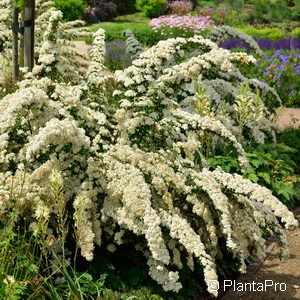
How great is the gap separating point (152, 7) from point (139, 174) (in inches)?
827

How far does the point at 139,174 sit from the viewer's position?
140 inches

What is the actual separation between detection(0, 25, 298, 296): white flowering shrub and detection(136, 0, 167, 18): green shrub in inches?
777

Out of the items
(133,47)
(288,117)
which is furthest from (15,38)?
(288,117)

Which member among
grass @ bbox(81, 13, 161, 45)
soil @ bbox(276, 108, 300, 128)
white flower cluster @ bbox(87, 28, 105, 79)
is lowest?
grass @ bbox(81, 13, 161, 45)

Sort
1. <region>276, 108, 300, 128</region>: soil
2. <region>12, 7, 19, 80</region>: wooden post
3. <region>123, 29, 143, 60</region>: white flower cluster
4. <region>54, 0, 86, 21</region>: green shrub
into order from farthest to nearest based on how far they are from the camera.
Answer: <region>54, 0, 86, 21</region>: green shrub, <region>276, 108, 300, 128</region>: soil, <region>123, 29, 143, 60</region>: white flower cluster, <region>12, 7, 19, 80</region>: wooden post

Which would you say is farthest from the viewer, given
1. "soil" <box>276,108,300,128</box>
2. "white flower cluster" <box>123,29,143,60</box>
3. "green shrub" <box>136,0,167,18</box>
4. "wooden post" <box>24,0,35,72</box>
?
"green shrub" <box>136,0,167,18</box>

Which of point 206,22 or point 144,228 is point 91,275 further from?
point 206,22

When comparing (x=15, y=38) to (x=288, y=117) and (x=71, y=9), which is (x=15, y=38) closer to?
(x=288, y=117)

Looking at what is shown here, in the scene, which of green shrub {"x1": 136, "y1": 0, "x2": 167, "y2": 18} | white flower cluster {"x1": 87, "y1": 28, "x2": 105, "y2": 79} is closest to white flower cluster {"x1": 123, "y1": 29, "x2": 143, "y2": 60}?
white flower cluster {"x1": 87, "y1": 28, "x2": 105, "y2": 79}

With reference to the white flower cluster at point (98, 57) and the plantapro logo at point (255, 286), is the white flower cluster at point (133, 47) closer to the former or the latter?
the white flower cluster at point (98, 57)

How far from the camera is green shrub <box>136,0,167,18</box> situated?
23.6m

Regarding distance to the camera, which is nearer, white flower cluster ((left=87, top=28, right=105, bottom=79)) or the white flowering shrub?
the white flowering shrub

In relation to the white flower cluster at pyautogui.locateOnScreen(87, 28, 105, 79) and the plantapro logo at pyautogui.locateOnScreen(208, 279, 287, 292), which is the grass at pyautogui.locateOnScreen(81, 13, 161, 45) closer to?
the white flower cluster at pyautogui.locateOnScreen(87, 28, 105, 79)

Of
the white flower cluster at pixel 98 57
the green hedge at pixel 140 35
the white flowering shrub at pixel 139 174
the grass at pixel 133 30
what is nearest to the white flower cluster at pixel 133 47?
the white flower cluster at pixel 98 57
